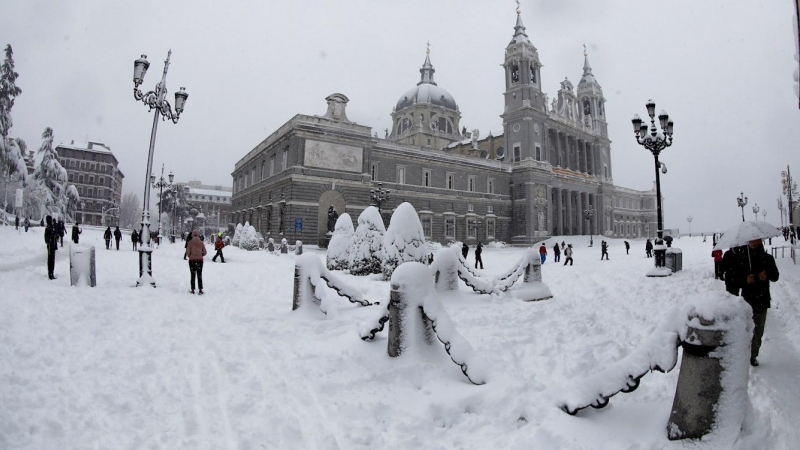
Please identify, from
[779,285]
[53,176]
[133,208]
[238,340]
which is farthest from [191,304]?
[133,208]

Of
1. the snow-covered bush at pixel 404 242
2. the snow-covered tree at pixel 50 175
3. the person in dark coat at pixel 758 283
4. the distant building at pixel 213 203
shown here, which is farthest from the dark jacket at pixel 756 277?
the distant building at pixel 213 203

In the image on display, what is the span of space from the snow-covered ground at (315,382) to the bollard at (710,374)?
122 millimetres

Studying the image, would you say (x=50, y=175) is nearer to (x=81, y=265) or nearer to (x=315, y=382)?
(x=81, y=265)

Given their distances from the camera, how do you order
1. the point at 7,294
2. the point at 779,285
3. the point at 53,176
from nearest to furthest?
the point at 7,294, the point at 779,285, the point at 53,176

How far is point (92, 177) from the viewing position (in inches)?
3012

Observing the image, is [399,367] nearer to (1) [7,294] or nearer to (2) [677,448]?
(2) [677,448]

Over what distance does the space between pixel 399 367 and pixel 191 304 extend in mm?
5500

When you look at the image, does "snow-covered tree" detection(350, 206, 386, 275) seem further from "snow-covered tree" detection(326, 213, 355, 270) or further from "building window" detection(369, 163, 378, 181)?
"building window" detection(369, 163, 378, 181)

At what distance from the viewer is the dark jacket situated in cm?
446

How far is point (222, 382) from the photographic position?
3953 millimetres

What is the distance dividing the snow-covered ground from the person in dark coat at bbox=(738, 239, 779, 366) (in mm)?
370

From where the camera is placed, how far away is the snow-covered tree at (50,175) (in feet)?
135

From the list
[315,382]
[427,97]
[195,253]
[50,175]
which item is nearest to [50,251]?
[195,253]

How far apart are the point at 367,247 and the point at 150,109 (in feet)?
26.4
